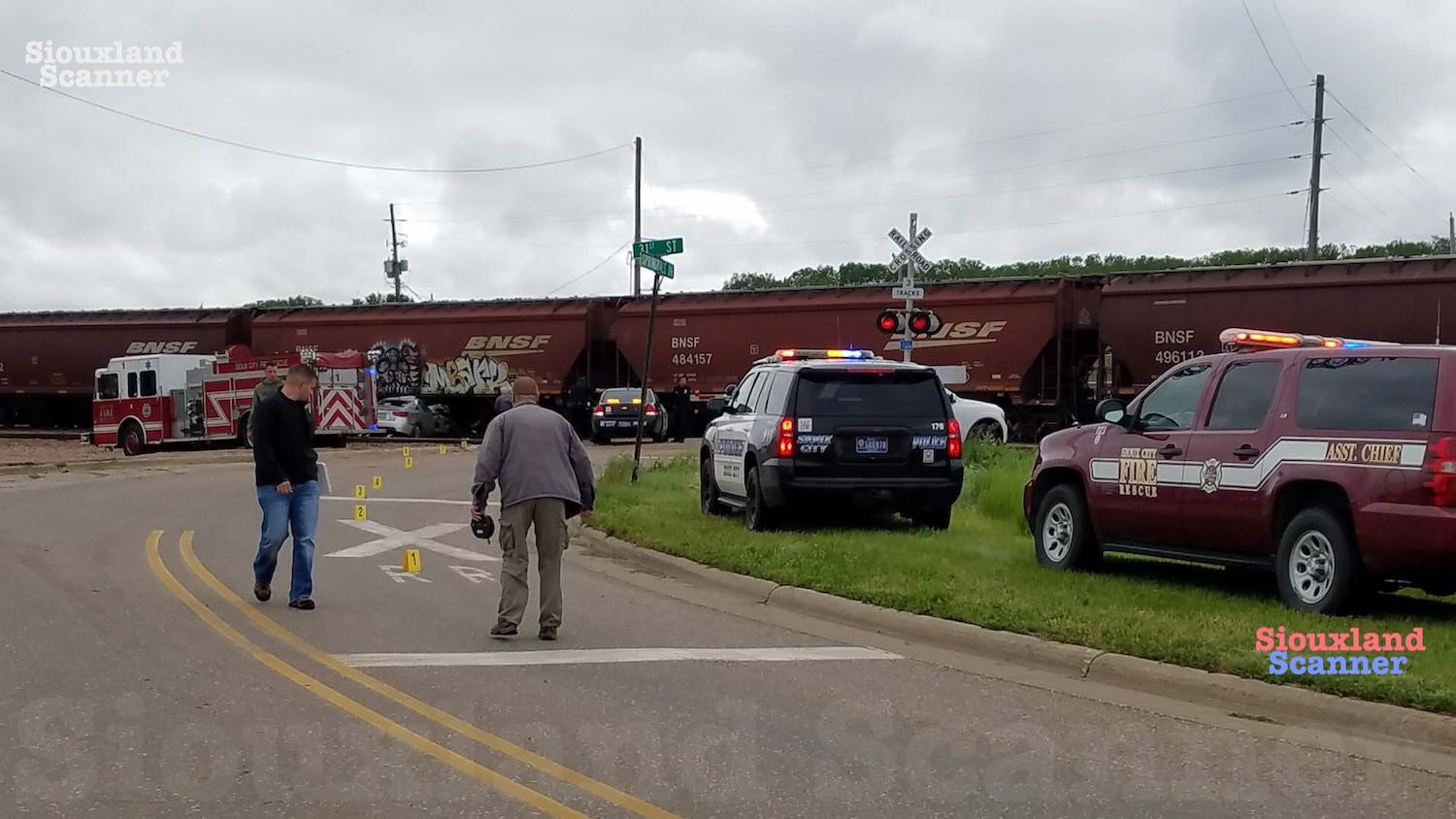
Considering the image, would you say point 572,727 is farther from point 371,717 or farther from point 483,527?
→ point 483,527

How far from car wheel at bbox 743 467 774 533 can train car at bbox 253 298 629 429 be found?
24202 millimetres

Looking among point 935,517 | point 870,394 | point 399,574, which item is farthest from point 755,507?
point 399,574

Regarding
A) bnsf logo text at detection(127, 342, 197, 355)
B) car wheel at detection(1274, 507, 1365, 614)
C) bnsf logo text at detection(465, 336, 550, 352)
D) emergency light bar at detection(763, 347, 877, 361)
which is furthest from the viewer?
bnsf logo text at detection(127, 342, 197, 355)

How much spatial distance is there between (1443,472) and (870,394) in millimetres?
6231

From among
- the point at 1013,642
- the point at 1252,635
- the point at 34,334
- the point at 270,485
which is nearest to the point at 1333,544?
the point at 1252,635

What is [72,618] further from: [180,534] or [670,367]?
[670,367]

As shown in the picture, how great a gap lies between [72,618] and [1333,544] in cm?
833

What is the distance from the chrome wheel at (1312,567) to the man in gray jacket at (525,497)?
4.56m

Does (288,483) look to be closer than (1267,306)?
Yes

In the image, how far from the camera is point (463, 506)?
62.6ft

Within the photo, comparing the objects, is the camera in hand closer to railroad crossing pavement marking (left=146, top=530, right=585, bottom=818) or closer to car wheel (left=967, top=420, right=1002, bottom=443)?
railroad crossing pavement marking (left=146, top=530, right=585, bottom=818)

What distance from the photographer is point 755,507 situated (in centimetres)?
1388

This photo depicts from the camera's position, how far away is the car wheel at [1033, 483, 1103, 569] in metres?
11.1

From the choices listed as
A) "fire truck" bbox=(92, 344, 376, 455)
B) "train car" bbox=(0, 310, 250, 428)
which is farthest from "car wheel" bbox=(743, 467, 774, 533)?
"train car" bbox=(0, 310, 250, 428)
